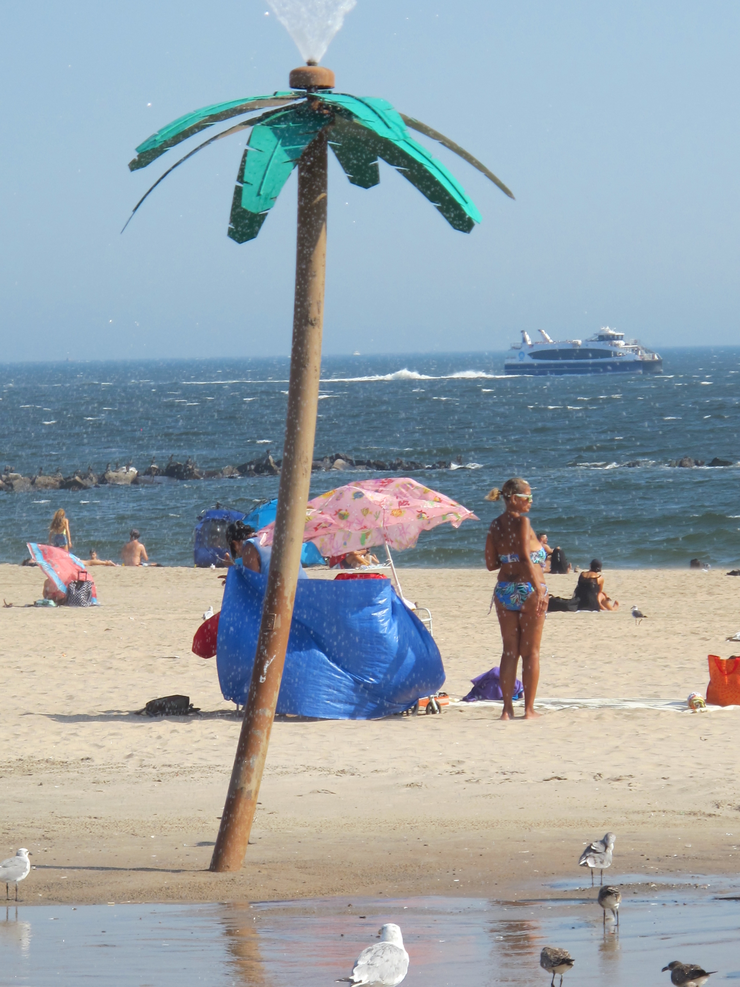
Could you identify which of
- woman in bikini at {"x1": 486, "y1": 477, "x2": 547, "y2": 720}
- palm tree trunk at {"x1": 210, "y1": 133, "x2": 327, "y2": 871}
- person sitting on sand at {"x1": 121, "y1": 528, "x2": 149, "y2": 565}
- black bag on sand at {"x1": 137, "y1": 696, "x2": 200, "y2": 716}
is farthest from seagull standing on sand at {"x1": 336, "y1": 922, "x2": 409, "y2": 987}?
person sitting on sand at {"x1": 121, "y1": 528, "x2": 149, "y2": 565}

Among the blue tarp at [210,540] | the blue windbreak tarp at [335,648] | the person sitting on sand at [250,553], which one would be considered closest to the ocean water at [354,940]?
the blue windbreak tarp at [335,648]

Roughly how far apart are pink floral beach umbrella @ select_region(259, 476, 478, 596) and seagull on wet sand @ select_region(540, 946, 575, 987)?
5.86 meters

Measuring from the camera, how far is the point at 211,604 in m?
18.8

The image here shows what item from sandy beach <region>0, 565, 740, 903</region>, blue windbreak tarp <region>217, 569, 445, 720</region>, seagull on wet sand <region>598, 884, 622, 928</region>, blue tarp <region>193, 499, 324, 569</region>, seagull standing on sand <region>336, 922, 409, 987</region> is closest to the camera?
seagull standing on sand <region>336, 922, 409, 987</region>

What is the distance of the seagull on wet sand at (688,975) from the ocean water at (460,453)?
23661 mm

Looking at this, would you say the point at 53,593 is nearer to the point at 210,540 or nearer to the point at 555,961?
the point at 210,540

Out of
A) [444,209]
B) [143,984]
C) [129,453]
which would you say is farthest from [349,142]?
[129,453]

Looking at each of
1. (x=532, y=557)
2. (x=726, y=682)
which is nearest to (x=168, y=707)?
(x=532, y=557)

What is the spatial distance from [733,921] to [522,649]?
427cm

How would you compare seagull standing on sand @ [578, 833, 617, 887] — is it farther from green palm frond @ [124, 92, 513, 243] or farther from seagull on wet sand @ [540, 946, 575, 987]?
green palm frond @ [124, 92, 513, 243]

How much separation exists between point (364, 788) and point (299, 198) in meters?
3.49

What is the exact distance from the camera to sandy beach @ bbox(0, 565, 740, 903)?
5.75 meters

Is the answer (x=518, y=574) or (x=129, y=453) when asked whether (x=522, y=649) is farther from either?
(x=129, y=453)

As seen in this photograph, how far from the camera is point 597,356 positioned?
141750mm
